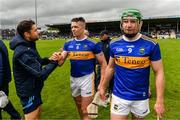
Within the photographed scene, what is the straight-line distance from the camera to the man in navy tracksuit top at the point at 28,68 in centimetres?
679

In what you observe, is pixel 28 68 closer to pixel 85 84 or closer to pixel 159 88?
pixel 85 84

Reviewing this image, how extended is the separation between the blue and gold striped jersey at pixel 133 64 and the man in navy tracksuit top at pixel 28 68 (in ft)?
4.15

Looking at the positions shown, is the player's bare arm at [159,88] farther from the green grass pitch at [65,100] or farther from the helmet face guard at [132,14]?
the green grass pitch at [65,100]

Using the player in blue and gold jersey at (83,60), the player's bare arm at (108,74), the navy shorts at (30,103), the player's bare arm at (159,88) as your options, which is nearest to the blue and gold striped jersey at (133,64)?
the player's bare arm at (159,88)

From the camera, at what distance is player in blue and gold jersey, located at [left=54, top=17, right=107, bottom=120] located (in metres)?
8.35

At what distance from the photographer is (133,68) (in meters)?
6.21

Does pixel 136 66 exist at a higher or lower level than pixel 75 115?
higher

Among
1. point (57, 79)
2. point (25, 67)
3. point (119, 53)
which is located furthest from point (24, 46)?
point (57, 79)

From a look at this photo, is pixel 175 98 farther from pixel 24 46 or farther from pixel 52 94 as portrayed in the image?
pixel 24 46

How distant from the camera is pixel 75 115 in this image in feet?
35.7

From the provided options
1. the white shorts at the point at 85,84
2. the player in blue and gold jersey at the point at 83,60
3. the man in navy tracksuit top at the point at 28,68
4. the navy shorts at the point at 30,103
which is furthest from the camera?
the white shorts at the point at 85,84

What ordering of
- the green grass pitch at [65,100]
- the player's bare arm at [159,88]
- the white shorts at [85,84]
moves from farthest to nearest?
1. the green grass pitch at [65,100]
2. the white shorts at [85,84]
3. the player's bare arm at [159,88]

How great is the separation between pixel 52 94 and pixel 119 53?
879 cm

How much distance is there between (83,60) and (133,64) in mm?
2328
